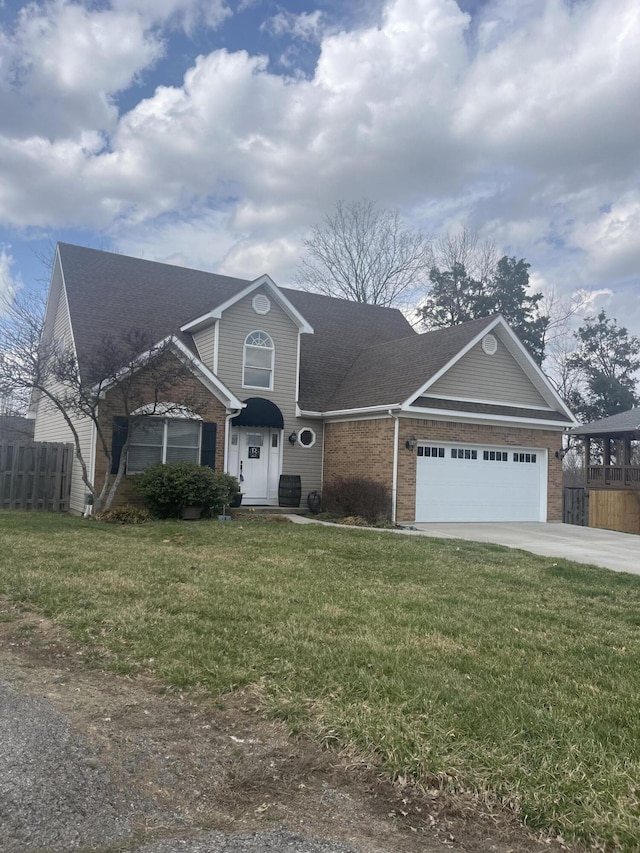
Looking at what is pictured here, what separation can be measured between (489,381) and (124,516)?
33.9 ft

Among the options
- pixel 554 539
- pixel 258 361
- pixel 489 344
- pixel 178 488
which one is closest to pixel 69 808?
pixel 178 488

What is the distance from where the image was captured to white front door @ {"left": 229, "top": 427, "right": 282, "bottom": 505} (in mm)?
17656

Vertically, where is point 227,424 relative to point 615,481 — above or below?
above

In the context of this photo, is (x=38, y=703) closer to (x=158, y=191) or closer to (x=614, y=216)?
(x=158, y=191)

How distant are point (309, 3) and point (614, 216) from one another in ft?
48.0

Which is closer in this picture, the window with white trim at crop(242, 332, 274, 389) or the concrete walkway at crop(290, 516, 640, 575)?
the concrete walkway at crop(290, 516, 640, 575)

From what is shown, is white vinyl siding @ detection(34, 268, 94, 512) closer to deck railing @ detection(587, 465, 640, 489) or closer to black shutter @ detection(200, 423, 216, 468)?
black shutter @ detection(200, 423, 216, 468)

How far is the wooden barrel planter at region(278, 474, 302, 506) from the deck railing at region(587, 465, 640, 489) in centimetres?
1256

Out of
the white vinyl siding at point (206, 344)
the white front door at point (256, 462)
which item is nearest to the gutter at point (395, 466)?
the white front door at point (256, 462)

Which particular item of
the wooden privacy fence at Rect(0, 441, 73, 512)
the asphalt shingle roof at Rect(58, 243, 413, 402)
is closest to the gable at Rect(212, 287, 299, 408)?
the asphalt shingle roof at Rect(58, 243, 413, 402)

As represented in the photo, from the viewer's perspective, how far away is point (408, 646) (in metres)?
5.24

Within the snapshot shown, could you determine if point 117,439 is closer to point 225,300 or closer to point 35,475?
point 35,475

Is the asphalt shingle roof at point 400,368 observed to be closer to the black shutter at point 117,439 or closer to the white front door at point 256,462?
the white front door at point 256,462

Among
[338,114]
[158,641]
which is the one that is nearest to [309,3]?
[338,114]
